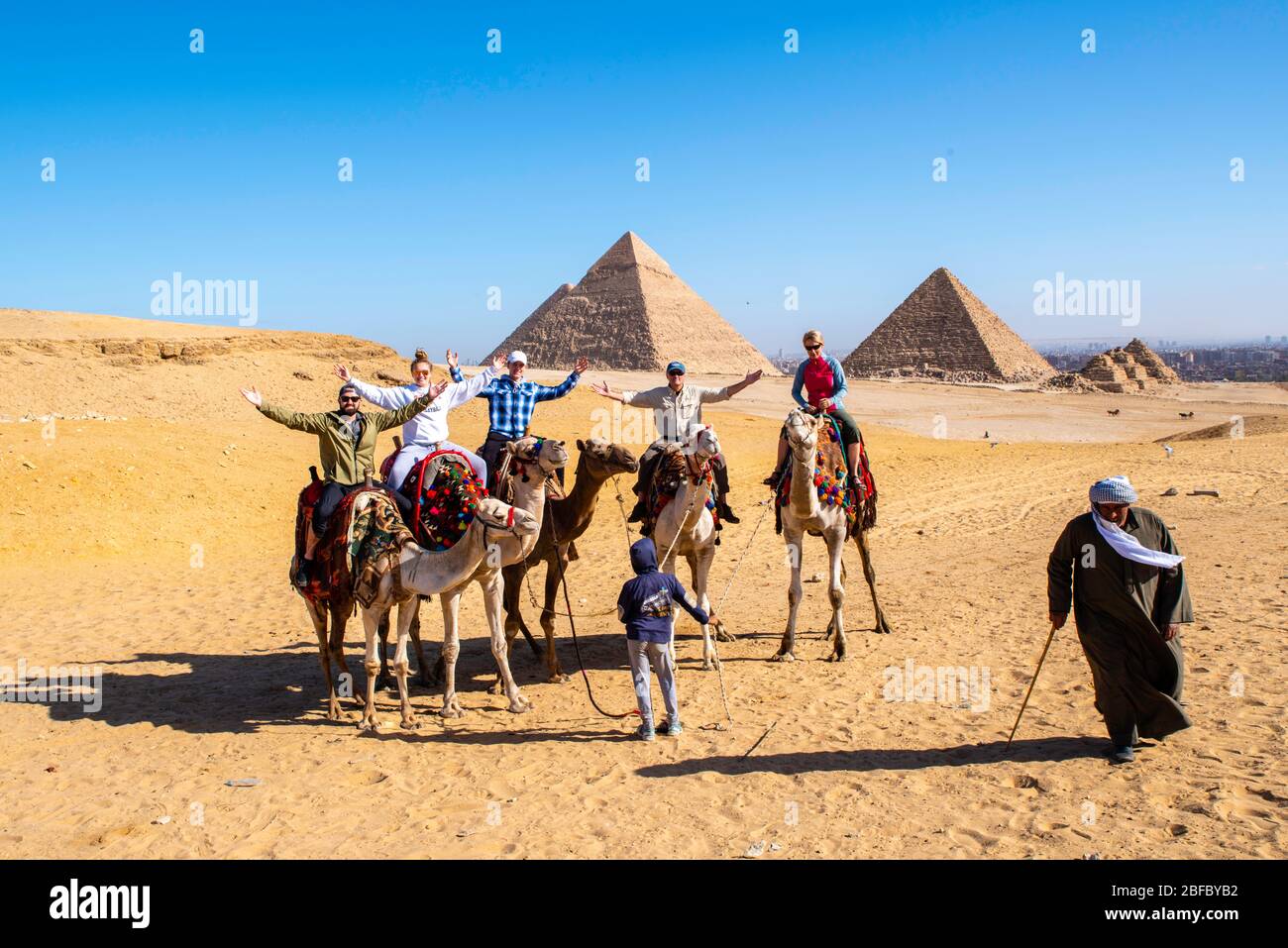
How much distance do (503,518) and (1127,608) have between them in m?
3.80

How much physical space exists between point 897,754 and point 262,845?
365 centimetres

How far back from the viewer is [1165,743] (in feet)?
18.5

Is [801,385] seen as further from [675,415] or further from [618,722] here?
[618,722]

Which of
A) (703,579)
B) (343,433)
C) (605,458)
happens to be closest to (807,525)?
(703,579)

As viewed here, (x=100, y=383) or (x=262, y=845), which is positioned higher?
(x=100, y=383)

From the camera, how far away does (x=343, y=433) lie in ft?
24.0

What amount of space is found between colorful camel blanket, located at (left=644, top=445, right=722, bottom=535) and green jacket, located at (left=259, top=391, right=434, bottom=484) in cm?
195

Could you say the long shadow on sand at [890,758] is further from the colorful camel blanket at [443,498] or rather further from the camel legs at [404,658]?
the colorful camel blanket at [443,498]

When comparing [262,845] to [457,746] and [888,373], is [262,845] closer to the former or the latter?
[457,746]

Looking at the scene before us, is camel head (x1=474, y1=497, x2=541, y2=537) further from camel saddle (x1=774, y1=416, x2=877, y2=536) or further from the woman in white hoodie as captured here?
camel saddle (x1=774, y1=416, x2=877, y2=536)

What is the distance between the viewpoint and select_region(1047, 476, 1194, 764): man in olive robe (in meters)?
5.43

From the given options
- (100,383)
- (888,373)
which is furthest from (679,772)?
(888,373)

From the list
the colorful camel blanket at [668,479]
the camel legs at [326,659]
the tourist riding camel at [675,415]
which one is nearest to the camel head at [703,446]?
the colorful camel blanket at [668,479]
